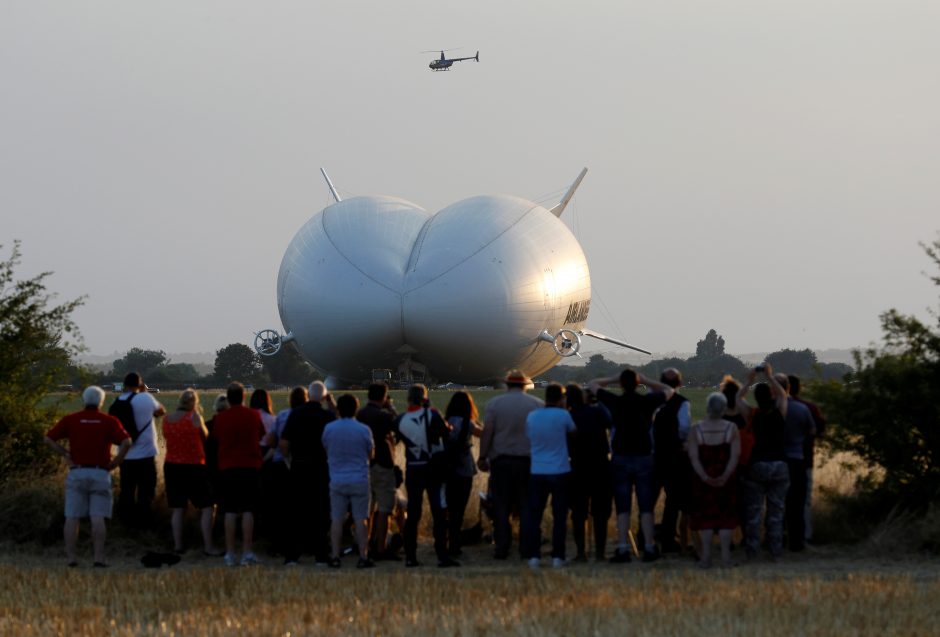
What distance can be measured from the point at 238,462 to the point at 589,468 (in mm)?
4136

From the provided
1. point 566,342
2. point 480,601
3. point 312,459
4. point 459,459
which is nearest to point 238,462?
point 312,459

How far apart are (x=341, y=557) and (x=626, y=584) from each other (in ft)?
15.4

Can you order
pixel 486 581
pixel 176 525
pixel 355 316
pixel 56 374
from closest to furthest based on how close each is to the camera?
pixel 486 581
pixel 176 525
pixel 56 374
pixel 355 316

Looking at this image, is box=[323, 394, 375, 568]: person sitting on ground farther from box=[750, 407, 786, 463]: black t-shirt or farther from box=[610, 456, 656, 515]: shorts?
box=[750, 407, 786, 463]: black t-shirt

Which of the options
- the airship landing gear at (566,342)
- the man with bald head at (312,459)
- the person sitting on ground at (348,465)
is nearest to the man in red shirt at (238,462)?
the man with bald head at (312,459)

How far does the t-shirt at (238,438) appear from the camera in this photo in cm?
1692

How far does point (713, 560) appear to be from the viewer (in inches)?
669

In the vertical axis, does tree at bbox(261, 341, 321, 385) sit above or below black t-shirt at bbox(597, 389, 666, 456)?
above

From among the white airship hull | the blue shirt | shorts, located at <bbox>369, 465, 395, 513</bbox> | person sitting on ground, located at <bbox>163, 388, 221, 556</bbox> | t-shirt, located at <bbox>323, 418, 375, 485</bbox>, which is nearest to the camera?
the blue shirt

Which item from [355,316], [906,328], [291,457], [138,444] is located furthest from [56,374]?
[355,316]

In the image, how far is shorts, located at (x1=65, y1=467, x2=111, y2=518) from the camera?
55.9 feet

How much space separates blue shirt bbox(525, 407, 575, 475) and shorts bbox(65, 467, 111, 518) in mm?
5116

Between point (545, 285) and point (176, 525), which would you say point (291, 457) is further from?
point (545, 285)

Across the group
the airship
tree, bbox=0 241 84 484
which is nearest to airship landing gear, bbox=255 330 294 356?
the airship
